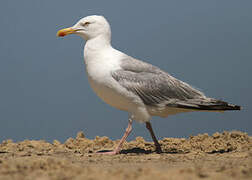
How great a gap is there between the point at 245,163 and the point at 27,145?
17.9 feet

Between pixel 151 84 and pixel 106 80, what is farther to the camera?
pixel 151 84

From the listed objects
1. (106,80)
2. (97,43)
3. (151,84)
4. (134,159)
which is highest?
(97,43)

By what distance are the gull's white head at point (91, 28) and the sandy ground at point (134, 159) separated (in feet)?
8.33

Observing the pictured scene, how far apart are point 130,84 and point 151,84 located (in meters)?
0.53

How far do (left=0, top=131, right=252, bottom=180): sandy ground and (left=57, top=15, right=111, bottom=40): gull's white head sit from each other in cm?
254

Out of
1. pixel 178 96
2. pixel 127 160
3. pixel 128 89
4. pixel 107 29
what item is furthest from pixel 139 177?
pixel 107 29

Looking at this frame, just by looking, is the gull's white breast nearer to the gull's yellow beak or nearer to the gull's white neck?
the gull's white neck

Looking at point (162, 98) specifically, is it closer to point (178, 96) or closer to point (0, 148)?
point (178, 96)

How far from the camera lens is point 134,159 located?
7.16m

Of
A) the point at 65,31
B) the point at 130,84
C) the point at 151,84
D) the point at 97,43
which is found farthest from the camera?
the point at 65,31

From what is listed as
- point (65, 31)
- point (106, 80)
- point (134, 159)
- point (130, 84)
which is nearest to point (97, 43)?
point (65, 31)

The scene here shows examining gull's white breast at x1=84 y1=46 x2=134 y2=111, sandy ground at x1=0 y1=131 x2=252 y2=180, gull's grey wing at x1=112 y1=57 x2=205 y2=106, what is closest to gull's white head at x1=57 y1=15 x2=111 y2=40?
gull's white breast at x1=84 y1=46 x2=134 y2=111

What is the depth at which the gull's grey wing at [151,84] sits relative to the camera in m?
7.70

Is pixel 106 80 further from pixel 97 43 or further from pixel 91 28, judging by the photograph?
pixel 91 28
